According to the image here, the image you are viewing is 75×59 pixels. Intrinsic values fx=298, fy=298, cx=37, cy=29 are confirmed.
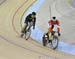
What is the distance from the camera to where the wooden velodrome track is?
13.6 metres

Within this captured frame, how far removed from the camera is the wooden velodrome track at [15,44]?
13648mm

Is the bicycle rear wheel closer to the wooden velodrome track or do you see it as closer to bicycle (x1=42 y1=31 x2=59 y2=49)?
bicycle (x1=42 y1=31 x2=59 y2=49)

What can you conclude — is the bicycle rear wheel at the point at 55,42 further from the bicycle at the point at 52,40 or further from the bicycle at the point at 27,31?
the bicycle at the point at 27,31

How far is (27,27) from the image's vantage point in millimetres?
15258

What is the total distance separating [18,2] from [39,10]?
1522mm

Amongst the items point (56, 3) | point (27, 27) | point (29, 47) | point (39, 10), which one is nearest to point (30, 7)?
point (39, 10)

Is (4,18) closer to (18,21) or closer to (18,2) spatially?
(18,21)

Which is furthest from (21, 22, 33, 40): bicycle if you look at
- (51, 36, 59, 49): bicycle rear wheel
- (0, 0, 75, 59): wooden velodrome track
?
(51, 36, 59, 49): bicycle rear wheel

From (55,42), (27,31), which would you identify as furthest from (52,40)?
(27,31)

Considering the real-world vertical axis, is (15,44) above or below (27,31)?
below

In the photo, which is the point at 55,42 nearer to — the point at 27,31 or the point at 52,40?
the point at 52,40

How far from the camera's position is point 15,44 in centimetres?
1459

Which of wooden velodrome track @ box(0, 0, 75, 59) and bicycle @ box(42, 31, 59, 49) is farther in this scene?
bicycle @ box(42, 31, 59, 49)

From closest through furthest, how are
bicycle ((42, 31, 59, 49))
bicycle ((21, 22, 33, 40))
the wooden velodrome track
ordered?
the wooden velodrome track, bicycle ((42, 31, 59, 49)), bicycle ((21, 22, 33, 40))
